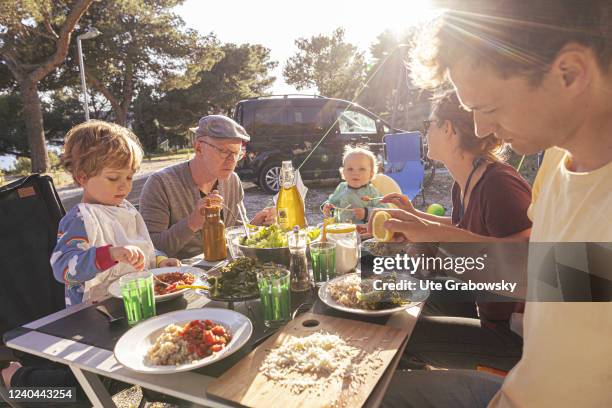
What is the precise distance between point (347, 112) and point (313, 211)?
320 centimetres

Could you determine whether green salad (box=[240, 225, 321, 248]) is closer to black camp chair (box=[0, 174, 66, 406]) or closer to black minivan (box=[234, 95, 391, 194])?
black camp chair (box=[0, 174, 66, 406])

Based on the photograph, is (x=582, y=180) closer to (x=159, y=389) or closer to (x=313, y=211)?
(x=159, y=389)

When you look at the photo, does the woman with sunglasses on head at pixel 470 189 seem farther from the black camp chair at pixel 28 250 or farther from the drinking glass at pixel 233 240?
the black camp chair at pixel 28 250

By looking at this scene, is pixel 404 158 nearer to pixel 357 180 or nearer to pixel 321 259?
pixel 357 180

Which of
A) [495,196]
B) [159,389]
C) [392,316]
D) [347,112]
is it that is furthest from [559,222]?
[347,112]

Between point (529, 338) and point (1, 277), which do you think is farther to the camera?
point (1, 277)

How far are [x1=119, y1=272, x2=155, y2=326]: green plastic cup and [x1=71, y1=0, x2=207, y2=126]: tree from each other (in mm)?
19890

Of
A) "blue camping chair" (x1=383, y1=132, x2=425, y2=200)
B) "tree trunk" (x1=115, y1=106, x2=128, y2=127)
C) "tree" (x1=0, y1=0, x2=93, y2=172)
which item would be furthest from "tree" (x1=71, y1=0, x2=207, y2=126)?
"blue camping chair" (x1=383, y1=132, x2=425, y2=200)

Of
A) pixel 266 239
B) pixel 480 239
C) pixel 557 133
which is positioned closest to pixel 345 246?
pixel 266 239

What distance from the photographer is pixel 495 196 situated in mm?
1926

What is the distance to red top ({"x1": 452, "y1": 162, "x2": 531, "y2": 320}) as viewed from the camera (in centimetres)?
186

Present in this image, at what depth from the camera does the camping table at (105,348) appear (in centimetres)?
110

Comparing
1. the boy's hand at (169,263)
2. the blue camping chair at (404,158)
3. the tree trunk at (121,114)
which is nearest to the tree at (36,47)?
the tree trunk at (121,114)

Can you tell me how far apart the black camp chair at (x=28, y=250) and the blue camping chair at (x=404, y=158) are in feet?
18.0
